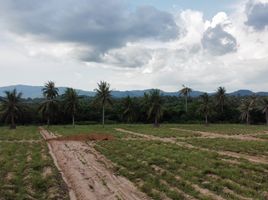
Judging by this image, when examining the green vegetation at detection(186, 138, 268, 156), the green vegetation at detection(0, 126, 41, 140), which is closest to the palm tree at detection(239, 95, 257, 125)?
the green vegetation at detection(0, 126, 41, 140)

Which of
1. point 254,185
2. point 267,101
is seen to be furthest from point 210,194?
point 267,101

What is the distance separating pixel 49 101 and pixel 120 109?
28681 mm

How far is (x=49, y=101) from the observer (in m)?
100

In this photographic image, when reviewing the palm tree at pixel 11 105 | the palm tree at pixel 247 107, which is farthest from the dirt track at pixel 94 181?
the palm tree at pixel 247 107

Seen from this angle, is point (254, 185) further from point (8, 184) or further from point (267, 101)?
point (267, 101)

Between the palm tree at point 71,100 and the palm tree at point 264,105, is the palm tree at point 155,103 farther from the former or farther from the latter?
the palm tree at point 264,105

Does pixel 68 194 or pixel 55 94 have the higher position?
pixel 55 94

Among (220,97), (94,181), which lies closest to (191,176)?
(94,181)

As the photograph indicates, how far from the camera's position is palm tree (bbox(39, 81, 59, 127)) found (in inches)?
3954

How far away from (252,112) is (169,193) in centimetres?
11846

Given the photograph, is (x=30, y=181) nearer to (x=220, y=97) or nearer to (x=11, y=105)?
(x=11, y=105)

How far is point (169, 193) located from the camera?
54.6 feet

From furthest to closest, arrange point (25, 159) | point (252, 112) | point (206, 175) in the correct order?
point (252, 112)
point (25, 159)
point (206, 175)

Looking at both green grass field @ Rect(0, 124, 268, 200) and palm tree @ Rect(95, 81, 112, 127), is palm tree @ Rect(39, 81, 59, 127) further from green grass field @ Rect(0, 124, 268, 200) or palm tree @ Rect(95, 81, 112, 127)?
green grass field @ Rect(0, 124, 268, 200)
